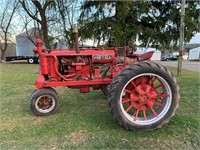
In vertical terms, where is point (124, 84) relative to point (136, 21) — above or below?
below

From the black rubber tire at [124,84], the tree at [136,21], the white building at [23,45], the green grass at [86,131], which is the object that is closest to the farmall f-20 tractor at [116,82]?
the black rubber tire at [124,84]

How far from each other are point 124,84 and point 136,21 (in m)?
7.40

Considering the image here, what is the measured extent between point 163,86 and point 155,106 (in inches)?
20.0

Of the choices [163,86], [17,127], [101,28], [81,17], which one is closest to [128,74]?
[163,86]

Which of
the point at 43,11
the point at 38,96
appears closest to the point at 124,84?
the point at 38,96

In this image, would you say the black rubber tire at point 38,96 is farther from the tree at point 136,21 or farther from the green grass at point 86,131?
the tree at point 136,21

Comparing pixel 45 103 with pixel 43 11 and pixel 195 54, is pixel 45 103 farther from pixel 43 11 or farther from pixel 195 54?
pixel 195 54

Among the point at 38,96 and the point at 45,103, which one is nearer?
the point at 38,96

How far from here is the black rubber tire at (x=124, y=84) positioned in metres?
2.94

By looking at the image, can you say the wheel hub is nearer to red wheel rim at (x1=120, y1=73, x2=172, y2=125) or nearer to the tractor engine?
red wheel rim at (x1=120, y1=73, x2=172, y2=125)

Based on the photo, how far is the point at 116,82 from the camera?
2.95 metres

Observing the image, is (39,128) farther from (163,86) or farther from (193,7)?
(193,7)

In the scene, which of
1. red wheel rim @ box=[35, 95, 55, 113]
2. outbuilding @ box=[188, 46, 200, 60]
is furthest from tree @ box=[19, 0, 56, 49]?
outbuilding @ box=[188, 46, 200, 60]

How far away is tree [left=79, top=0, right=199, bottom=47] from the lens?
9.13m
